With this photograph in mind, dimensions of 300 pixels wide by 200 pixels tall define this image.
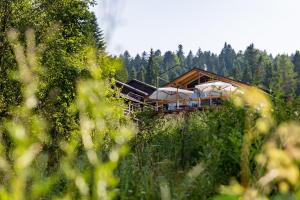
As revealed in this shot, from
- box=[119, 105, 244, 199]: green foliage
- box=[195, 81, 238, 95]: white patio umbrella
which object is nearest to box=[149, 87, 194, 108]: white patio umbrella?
box=[195, 81, 238, 95]: white patio umbrella

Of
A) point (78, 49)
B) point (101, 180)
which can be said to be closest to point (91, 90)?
point (101, 180)

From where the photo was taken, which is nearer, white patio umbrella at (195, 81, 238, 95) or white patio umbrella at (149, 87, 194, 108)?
white patio umbrella at (195, 81, 238, 95)

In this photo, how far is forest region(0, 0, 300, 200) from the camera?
143 centimetres

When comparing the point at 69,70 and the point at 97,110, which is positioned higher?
the point at 69,70

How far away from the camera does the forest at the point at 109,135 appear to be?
1.43m

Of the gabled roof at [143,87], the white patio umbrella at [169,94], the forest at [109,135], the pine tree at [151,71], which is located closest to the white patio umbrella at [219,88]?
the forest at [109,135]

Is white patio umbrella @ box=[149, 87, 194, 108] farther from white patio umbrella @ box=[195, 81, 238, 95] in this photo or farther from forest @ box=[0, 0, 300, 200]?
forest @ box=[0, 0, 300, 200]

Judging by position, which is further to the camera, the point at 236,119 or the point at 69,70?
the point at 69,70

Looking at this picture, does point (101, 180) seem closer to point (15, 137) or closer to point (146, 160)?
point (15, 137)

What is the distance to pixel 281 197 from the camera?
436 cm

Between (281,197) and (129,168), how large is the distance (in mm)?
1847

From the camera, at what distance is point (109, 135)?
2686mm

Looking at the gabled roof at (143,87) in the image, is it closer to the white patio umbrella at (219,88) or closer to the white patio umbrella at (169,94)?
the white patio umbrella at (169,94)

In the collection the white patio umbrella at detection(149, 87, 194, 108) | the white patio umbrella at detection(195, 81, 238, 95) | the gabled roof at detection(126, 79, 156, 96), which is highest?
the gabled roof at detection(126, 79, 156, 96)
